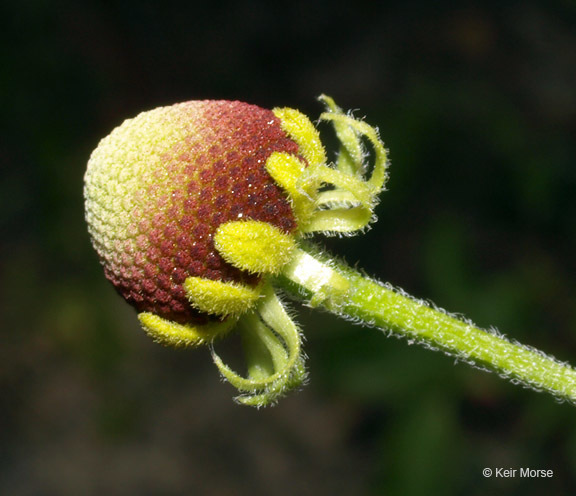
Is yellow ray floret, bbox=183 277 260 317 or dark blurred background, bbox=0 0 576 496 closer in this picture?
yellow ray floret, bbox=183 277 260 317

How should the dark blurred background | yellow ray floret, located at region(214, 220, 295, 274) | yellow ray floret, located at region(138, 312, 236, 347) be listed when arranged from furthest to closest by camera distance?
the dark blurred background, yellow ray floret, located at region(138, 312, 236, 347), yellow ray floret, located at region(214, 220, 295, 274)

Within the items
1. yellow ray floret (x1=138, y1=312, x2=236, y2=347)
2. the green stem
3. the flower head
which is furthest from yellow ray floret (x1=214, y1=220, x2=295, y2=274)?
yellow ray floret (x1=138, y1=312, x2=236, y2=347)

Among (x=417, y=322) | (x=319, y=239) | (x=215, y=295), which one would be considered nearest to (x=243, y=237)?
(x=215, y=295)

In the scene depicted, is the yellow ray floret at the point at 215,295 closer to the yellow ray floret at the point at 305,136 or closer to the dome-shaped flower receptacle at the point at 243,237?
the dome-shaped flower receptacle at the point at 243,237

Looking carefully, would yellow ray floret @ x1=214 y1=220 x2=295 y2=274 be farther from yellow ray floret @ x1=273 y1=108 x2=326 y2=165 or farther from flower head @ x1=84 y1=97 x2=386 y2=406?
yellow ray floret @ x1=273 y1=108 x2=326 y2=165

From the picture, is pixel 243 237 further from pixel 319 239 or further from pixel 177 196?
pixel 319 239

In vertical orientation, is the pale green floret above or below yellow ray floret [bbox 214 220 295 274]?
above
